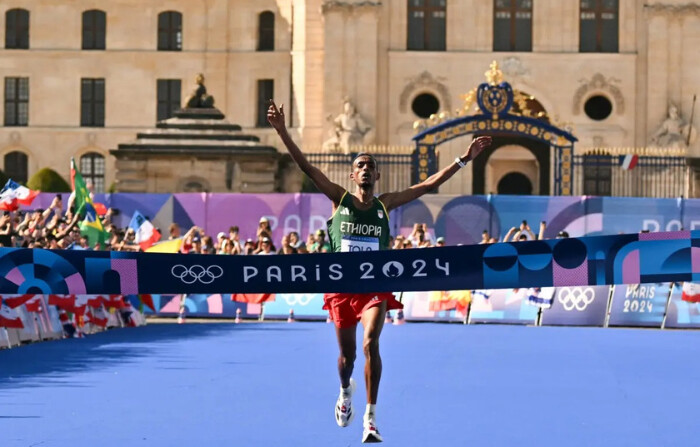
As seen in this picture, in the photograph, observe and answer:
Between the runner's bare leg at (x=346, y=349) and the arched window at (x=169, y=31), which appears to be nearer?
the runner's bare leg at (x=346, y=349)

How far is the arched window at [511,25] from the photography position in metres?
62.1

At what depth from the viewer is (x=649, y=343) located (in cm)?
2631

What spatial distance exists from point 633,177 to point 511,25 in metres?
11.5

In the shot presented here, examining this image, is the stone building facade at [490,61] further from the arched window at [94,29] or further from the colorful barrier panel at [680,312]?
the colorful barrier panel at [680,312]

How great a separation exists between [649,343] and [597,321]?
5563mm

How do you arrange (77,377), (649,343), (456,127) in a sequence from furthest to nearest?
(456,127) < (649,343) < (77,377)

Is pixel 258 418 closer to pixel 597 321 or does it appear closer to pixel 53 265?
pixel 53 265

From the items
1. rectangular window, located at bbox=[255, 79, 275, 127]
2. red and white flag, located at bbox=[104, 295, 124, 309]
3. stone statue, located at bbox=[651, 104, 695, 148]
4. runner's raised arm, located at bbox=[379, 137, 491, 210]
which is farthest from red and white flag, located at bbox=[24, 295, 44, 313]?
rectangular window, located at bbox=[255, 79, 275, 127]

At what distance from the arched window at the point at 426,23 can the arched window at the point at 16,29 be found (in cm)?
1826

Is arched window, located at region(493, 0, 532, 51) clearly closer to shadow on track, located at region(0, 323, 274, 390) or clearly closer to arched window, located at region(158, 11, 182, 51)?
arched window, located at region(158, 11, 182, 51)

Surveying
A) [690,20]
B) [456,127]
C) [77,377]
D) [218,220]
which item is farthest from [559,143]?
[77,377]

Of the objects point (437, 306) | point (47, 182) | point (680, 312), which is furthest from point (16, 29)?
point (680, 312)

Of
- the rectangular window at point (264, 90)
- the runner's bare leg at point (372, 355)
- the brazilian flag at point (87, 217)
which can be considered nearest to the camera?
the runner's bare leg at point (372, 355)

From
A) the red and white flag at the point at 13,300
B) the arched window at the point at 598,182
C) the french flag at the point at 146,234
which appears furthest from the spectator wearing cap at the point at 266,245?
the arched window at the point at 598,182
